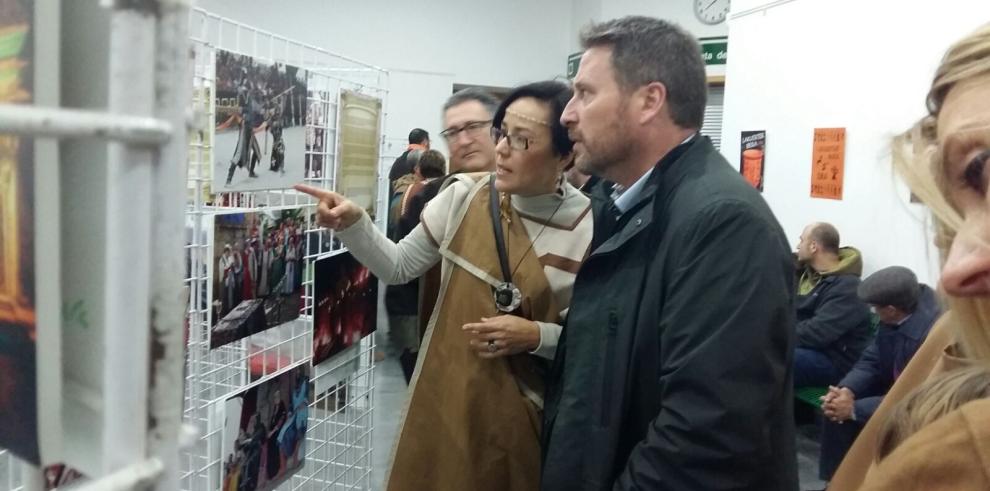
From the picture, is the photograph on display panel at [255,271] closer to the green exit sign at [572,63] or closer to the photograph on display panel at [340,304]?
the photograph on display panel at [340,304]

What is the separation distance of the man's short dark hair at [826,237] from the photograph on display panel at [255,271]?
2.78 m

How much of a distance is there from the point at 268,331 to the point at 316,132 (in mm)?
527

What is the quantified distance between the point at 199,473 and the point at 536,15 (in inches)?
297

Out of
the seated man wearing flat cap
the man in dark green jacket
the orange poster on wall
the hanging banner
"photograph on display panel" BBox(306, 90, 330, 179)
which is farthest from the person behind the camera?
the hanging banner

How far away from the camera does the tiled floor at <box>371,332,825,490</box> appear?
338 centimetres

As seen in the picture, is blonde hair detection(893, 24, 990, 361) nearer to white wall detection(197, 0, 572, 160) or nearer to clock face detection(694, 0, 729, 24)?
white wall detection(197, 0, 572, 160)

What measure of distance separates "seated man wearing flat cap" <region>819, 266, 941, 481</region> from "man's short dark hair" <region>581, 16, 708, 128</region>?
2055 mm

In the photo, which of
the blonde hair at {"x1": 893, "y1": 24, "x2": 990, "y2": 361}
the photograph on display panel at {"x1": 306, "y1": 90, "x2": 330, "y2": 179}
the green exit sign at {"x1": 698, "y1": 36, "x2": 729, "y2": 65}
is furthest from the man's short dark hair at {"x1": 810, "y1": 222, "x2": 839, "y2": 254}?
the green exit sign at {"x1": 698, "y1": 36, "x2": 729, "y2": 65}

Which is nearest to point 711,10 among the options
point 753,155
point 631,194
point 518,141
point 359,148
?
point 753,155

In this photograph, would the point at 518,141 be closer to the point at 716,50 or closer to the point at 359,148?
the point at 359,148

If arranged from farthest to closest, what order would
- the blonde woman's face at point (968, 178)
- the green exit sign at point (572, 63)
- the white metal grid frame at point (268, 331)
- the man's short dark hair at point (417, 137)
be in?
the green exit sign at point (572, 63) → the man's short dark hair at point (417, 137) → the white metal grid frame at point (268, 331) → the blonde woman's face at point (968, 178)

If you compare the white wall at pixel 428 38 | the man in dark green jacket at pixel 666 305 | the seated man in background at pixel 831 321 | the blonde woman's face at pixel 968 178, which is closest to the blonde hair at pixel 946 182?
the blonde woman's face at pixel 968 178

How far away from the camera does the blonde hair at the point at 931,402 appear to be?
72 centimetres

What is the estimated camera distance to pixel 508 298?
1714 mm
